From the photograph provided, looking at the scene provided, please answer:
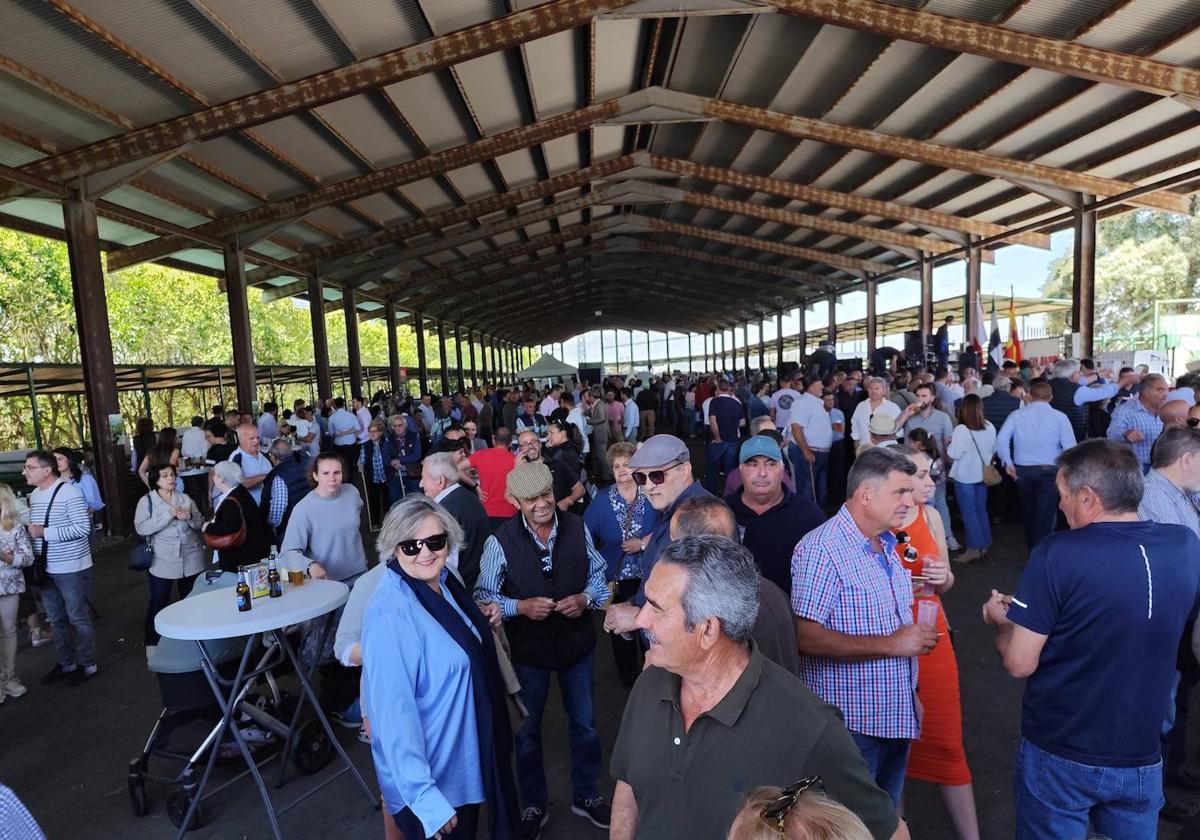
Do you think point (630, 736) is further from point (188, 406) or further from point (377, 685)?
point (188, 406)

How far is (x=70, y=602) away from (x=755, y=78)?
32.6 ft

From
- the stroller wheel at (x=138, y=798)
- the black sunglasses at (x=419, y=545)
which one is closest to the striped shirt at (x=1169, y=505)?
the black sunglasses at (x=419, y=545)

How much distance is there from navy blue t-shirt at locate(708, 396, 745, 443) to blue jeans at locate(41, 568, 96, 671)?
6.14 metres

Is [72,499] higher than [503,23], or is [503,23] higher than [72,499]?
[503,23]

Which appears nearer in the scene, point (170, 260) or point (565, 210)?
point (170, 260)

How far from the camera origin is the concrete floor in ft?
9.52

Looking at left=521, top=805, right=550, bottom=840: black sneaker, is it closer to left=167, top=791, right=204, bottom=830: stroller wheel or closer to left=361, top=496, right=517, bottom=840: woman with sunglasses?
left=361, top=496, right=517, bottom=840: woman with sunglasses

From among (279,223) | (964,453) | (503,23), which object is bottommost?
(964,453)

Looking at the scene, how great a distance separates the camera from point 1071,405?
24.8 feet

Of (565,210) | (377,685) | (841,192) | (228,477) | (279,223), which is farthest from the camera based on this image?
(565,210)

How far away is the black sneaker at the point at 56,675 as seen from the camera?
457cm

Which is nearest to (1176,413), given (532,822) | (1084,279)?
(532,822)

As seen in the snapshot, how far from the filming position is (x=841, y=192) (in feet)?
46.6

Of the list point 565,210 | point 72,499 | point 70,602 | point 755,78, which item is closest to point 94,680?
point 70,602
